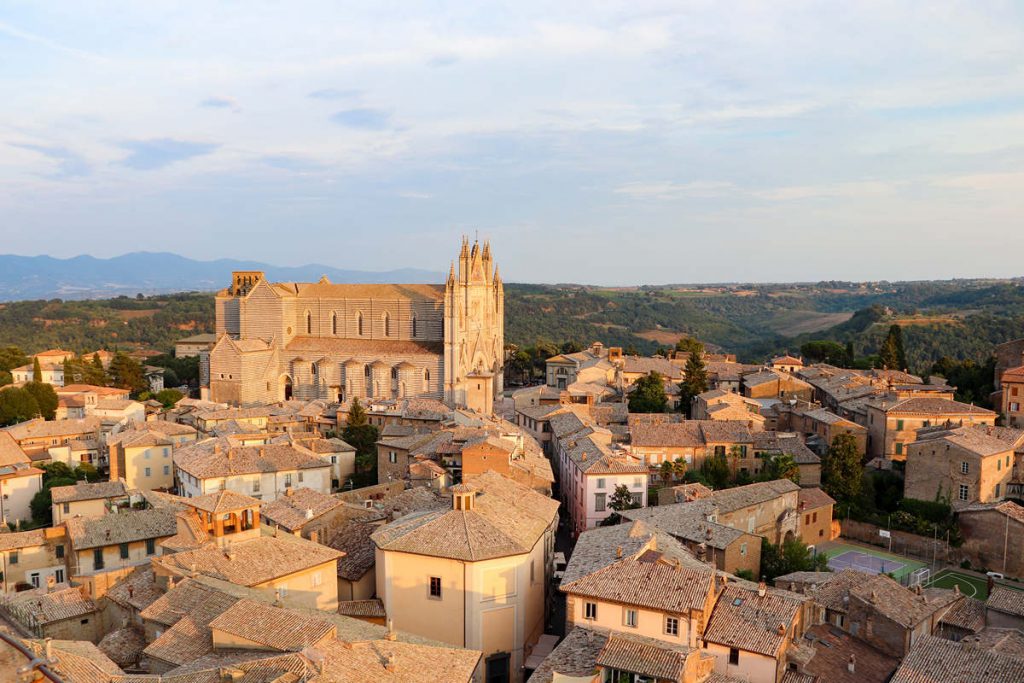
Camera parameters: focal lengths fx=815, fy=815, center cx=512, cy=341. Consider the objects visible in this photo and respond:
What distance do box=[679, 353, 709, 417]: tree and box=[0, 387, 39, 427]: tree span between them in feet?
145

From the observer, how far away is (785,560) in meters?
28.7

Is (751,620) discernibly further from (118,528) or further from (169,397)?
(169,397)

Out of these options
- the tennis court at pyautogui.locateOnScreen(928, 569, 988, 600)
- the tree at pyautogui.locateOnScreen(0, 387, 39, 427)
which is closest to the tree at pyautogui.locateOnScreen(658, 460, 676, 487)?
the tennis court at pyautogui.locateOnScreen(928, 569, 988, 600)

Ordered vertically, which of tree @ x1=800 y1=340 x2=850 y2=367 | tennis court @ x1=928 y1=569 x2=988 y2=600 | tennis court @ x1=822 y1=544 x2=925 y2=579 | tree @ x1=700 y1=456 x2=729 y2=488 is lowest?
tennis court @ x1=928 y1=569 x2=988 y2=600

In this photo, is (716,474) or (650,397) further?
(650,397)

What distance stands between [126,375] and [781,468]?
56.0 meters

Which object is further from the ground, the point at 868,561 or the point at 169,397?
the point at 169,397

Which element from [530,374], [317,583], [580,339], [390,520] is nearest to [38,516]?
[390,520]

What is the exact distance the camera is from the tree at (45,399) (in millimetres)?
57406

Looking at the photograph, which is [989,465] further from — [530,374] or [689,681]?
[530,374]

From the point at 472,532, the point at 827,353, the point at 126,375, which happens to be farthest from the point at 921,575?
the point at 126,375

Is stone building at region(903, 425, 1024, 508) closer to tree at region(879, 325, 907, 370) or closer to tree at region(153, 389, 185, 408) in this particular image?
tree at region(879, 325, 907, 370)

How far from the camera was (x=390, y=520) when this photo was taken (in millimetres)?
29062

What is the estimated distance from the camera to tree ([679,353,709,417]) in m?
54.7
